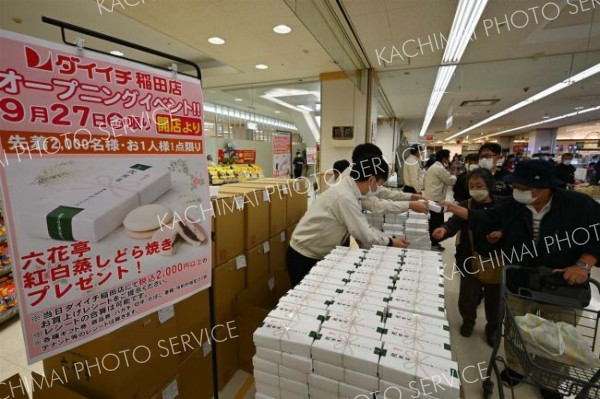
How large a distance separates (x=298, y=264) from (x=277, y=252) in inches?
22.8

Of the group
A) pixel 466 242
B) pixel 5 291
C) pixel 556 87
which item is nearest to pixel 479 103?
pixel 556 87

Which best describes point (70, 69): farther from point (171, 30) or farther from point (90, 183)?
point (171, 30)

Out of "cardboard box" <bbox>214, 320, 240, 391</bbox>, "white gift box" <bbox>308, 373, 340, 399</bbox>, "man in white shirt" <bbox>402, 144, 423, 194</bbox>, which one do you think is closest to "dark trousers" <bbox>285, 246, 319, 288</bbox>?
"cardboard box" <bbox>214, 320, 240, 391</bbox>

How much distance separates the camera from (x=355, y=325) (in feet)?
3.82

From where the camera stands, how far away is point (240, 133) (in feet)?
39.1

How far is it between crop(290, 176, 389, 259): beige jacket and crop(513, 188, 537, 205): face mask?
0.88 metres

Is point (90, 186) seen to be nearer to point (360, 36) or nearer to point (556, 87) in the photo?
point (360, 36)

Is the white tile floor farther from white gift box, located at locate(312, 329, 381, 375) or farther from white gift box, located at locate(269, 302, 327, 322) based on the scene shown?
white gift box, located at locate(312, 329, 381, 375)


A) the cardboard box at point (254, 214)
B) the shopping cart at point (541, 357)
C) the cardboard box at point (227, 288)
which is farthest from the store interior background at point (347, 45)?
the cardboard box at point (227, 288)

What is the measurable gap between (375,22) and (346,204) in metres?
2.92

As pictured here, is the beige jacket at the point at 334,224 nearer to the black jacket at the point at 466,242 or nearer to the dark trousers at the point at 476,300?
the black jacket at the point at 466,242

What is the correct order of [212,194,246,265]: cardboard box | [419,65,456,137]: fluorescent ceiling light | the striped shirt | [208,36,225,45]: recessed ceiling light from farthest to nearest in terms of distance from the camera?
[419,65,456,137]: fluorescent ceiling light, [208,36,225,45]: recessed ceiling light, [212,194,246,265]: cardboard box, the striped shirt

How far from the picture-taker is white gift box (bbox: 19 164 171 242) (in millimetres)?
927

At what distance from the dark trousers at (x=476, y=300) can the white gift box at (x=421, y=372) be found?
1961 millimetres
